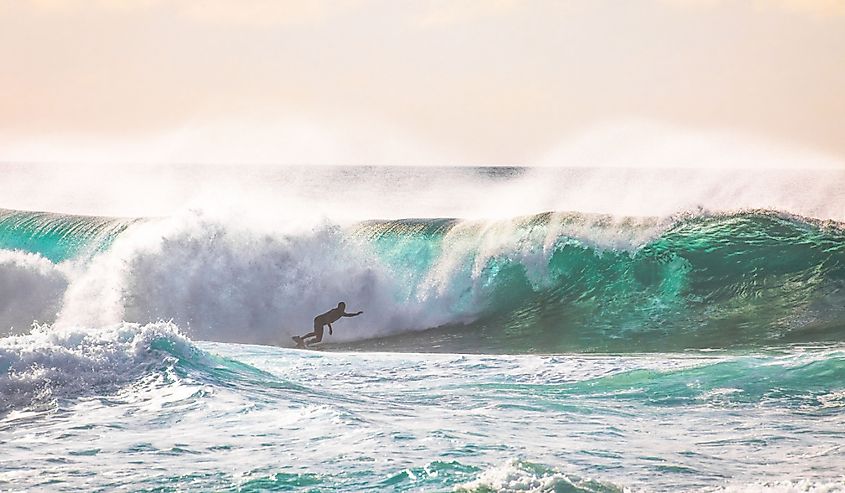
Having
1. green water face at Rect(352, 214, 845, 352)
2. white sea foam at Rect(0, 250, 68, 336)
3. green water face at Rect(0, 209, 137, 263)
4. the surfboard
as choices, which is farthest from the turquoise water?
green water face at Rect(0, 209, 137, 263)

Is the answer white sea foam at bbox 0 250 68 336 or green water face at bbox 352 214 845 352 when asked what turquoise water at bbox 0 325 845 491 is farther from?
white sea foam at bbox 0 250 68 336

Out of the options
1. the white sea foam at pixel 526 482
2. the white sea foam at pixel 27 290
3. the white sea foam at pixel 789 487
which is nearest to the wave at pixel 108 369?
the white sea foam at pixel 526 482

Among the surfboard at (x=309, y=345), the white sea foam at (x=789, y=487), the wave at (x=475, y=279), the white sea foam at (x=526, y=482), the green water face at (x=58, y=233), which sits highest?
the green water face at (x=58, y=233)

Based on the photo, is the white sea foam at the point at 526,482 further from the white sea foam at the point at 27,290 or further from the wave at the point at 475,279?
the white sea foam at the point at 27,290

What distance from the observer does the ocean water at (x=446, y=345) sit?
29.0 feet

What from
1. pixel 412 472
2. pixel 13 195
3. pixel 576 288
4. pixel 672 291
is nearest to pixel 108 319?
pixel 576 288

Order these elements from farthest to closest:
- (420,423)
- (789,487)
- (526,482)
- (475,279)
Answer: (475,279) → (420,423) → (789,487) → (526,482)

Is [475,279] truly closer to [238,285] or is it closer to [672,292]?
[672,292]

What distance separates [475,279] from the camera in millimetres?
20891

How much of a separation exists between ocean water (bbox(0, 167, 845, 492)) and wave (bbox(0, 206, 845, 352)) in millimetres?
52

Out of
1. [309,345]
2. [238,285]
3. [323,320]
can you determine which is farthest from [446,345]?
[238,285]

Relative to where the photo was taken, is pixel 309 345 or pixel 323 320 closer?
pixel 323 320

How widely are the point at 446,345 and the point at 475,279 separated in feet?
9.31

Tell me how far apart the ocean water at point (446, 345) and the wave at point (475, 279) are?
0.05 metres
